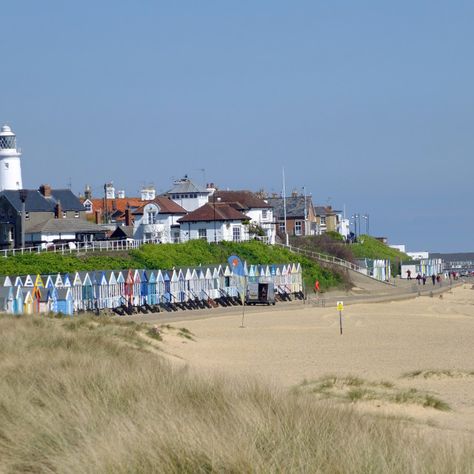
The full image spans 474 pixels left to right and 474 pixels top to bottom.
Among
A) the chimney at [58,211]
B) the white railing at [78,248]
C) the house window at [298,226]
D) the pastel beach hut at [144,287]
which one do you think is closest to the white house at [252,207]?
the house window at [298,226]

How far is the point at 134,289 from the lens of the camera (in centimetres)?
4994

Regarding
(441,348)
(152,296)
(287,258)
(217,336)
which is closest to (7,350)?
(441,348)

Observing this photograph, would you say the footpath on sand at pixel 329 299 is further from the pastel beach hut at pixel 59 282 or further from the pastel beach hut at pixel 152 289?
the pastel beach hut at pixel 59 282

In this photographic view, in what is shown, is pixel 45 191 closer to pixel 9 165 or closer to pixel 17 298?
pixel 9 165

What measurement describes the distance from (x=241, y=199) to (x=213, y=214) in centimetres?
1308

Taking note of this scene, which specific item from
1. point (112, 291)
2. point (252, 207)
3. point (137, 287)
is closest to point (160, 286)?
point (137, 287)

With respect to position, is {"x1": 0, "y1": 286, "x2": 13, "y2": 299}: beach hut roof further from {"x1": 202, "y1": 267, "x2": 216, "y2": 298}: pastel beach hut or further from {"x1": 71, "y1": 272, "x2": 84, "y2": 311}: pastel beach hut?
{"x1": 202, "y1": 267, "x2": 216, "y2": 298}: pastel beach hut

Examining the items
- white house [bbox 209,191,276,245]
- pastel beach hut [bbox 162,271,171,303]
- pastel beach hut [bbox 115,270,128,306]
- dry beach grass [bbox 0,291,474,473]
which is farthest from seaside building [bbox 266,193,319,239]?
dry beach grass [bbox 0,291,474,473]

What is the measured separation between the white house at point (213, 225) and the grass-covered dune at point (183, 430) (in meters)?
69.7

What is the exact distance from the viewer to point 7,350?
1728 centimetres

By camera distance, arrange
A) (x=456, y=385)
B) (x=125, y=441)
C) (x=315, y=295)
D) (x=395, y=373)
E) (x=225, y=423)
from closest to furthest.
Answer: (x=125, y=441) → (x=225, y=423) → (x=456, y=385) → (x=395, y=373) → (x=315, y=295)

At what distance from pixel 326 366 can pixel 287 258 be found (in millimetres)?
58712

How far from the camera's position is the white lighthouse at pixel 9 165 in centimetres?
8875

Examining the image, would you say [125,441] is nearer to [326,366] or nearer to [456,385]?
[456,385]
